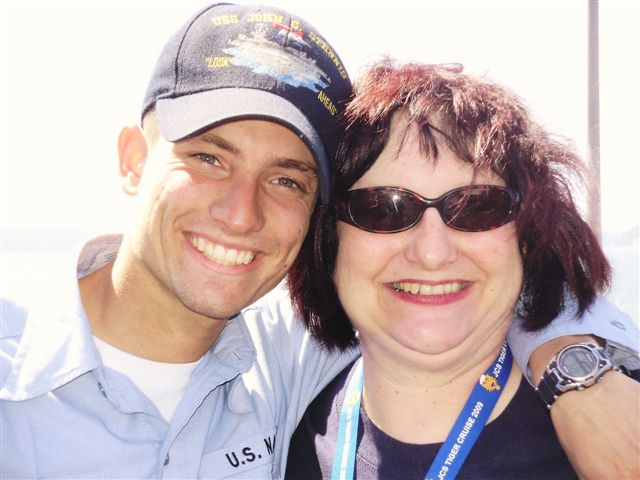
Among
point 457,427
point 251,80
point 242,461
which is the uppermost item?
point 251,80

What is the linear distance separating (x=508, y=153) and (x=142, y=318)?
5.37 ft

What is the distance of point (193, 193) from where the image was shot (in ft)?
7.66

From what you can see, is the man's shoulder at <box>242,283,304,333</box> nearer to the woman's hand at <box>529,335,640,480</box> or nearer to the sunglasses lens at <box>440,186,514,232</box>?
the sunglasses lens at <box>440,186,514,232</box>

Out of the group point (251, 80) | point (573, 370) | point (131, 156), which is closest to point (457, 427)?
point (573, 370)

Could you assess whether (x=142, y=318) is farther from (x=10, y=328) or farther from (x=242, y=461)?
(x=242, y=461)

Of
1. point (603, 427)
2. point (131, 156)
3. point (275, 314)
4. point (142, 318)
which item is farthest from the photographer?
point (275, 314)

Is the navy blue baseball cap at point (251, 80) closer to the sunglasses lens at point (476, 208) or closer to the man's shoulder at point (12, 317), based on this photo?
the sunglasses lens at point (476, 208)

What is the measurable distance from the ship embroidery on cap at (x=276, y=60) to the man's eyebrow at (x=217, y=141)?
0.30 metres

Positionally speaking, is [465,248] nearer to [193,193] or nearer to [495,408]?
[495,408]

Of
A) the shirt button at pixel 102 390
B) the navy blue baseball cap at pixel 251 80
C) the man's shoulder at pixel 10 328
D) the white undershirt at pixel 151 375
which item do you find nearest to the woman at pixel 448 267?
the navy blue baseball cap at pixel 251 80

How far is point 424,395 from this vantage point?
7.77 ft

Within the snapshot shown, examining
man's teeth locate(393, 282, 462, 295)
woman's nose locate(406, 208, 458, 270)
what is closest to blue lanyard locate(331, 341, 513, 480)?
man's teeth locate(393, 282, 462, 295)

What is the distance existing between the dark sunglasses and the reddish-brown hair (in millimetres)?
77

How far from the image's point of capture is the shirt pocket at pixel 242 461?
2311 mm
